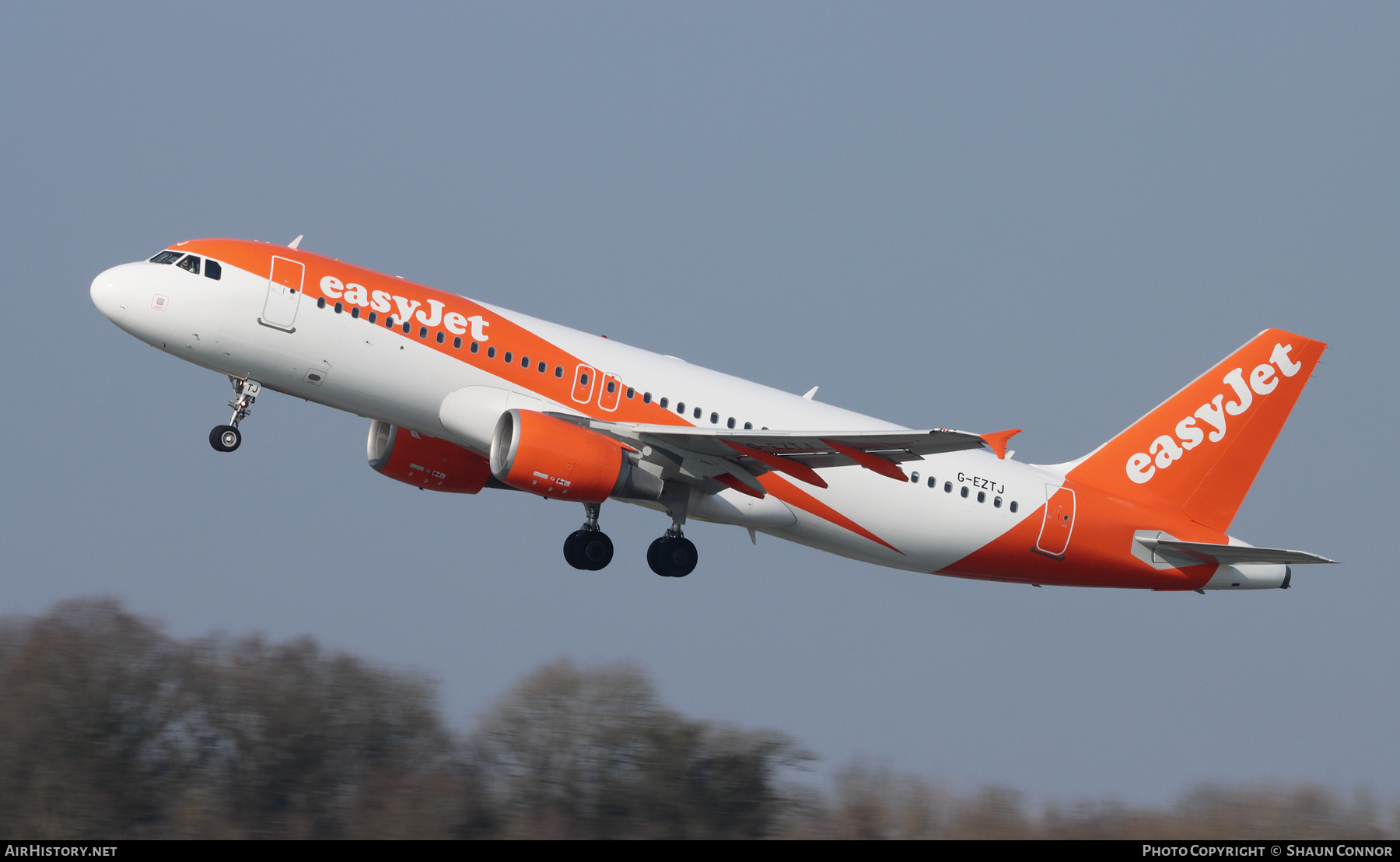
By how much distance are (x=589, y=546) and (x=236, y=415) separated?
8.36 m

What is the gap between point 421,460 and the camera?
35219mm

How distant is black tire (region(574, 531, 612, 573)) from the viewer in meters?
34.1

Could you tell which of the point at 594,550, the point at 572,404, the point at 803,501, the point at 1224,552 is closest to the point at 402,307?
the point at 572,404

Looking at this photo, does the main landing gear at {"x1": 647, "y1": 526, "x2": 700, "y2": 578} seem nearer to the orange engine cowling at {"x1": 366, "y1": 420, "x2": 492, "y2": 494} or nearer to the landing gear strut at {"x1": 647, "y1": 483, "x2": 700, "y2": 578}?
the landing gear strut at {"x1": 647, "y1": 483, "x2": 700, "y2": 578}

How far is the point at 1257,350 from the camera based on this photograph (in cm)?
3691

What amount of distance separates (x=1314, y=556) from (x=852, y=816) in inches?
473

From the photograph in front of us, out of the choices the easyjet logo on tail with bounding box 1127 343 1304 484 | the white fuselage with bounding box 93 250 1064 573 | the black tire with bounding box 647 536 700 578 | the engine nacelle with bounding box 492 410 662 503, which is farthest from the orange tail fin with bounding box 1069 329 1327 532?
the engine nacelle with bounding box 492 410 662 503

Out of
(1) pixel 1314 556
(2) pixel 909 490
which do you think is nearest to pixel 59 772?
(2) pixel 909 490

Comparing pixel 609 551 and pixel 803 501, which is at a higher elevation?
pixel 803 501

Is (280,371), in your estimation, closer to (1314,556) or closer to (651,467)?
(651,467)

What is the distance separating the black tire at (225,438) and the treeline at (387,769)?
31.5 ft

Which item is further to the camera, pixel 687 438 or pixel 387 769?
pixel 387 769

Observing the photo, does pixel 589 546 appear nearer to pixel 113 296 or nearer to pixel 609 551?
pixel 609 551

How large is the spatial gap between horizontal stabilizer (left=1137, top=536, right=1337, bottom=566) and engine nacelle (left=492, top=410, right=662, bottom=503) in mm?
13246
